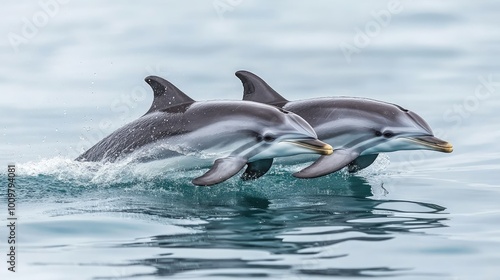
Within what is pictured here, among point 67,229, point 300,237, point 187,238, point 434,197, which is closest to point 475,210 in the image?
point 434,197

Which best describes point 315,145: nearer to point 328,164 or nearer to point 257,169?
point 328,164

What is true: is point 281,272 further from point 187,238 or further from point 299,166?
point 299,166

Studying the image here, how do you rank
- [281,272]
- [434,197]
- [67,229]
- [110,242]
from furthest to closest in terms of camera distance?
[434,197] < [67,229] < [110,242] < [281,272]

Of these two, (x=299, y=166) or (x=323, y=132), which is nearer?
(x=323, y=132)

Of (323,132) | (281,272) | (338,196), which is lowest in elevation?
(281,272)

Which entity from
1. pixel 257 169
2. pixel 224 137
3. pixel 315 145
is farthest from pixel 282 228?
pixel 257 169

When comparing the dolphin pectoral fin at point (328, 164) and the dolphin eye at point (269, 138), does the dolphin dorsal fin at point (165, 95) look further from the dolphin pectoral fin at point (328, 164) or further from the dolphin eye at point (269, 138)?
the dolphin pectoral fin at point (328, 164)

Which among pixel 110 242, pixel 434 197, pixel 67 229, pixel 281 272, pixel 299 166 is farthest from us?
pixel 299 166

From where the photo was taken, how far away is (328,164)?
16328 millimetres

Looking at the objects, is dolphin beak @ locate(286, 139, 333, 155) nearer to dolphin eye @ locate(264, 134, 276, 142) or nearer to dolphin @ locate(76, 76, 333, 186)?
dolphin @ locate(76, 76, 333, 186)

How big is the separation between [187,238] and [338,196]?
4341 millimetres

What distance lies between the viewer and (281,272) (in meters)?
10.0

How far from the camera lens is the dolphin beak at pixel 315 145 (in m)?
15.6

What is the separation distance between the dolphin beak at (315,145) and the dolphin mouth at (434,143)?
1.99 m
